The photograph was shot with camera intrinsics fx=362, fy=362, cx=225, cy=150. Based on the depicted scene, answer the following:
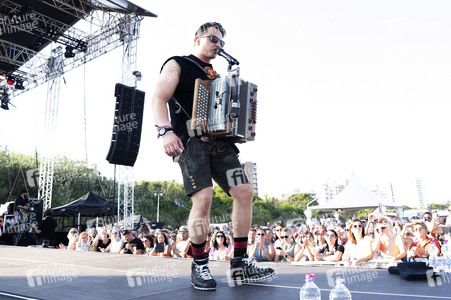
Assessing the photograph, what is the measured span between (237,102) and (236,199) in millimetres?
663

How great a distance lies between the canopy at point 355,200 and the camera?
17344 millimetres

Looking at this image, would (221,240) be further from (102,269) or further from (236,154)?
(236,154)

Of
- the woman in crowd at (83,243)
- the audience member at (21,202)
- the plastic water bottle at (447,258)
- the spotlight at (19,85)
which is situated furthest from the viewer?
the spotlight at (19,85)

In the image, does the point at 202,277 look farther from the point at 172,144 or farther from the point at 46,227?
the point at 46,227

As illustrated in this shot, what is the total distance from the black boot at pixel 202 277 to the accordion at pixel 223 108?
0.83m

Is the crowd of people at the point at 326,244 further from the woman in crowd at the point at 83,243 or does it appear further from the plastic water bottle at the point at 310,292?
the plastic water bottle at the point at 310,292

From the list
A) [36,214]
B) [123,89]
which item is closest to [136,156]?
[123,89]

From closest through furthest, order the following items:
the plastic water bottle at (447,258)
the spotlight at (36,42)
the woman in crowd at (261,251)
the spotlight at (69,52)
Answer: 1. the plastic water bottle at (447,258)
2. the woman in crowd at (261,251)
3. the spotlight at (36,42)
4. the spotlight at (69,52)

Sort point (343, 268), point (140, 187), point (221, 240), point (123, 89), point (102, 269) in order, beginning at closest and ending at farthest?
point (343, 268), point (102, 269), point (221, 240), point (123, 89), point (140, 187)

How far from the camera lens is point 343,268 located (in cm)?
264

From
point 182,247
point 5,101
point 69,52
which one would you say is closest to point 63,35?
point 69,52

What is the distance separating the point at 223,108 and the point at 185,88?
0.37 m

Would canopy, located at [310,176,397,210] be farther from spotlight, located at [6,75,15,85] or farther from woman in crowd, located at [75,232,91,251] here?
spotlight, located at [6,75,15,85]

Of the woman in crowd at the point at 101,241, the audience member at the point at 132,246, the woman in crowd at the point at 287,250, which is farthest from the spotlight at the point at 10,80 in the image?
the woman in crowd at the point at 287,250
